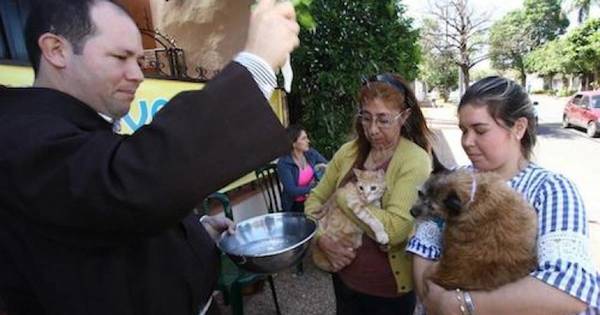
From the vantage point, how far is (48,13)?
93 centimetres

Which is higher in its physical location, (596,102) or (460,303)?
(460,303)

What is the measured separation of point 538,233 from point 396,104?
1007mm

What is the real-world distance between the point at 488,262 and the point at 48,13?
59.8 inches

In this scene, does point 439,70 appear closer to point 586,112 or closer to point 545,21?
point 545,21

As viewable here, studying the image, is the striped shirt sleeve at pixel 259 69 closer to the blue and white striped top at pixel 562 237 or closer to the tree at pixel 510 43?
the blue and white striped top at pixel 562 237

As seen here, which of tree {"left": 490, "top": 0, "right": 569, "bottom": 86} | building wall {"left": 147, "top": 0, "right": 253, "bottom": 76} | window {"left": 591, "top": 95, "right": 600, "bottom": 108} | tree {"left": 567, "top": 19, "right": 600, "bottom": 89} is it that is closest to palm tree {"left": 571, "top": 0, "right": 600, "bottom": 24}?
tree {"left": 490, "top": 0, "right": 569, "bottom": 86}

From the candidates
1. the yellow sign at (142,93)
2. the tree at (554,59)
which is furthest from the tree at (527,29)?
the yellow sign at (142,93)

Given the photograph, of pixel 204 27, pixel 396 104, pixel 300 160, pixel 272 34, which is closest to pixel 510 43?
pixel 204 27

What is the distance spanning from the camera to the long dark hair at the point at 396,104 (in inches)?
83.4

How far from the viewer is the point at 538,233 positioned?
1.33 m

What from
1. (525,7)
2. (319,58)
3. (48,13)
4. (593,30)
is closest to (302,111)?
(319,58)

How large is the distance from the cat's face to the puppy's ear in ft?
1.85

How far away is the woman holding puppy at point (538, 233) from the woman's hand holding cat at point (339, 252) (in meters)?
0.47

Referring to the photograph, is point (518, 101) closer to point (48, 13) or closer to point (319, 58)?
point (48, 13)
